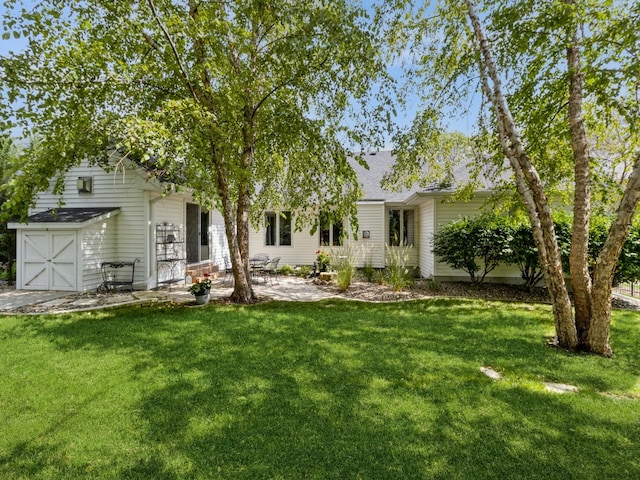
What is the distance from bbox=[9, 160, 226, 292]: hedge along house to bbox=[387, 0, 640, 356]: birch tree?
25.4 ft

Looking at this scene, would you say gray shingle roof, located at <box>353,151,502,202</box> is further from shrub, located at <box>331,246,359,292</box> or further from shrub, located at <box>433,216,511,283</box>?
shrub, located at <box>331,246,359,292</box>

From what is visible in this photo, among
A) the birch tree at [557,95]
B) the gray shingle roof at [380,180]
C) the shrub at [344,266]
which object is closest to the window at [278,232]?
the gray shingle roof at [380,180]

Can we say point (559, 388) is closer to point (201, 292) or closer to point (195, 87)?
point (201, 292)

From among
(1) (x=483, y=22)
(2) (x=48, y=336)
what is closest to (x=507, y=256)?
(1) (x=483, y=22)

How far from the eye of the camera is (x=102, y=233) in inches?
376

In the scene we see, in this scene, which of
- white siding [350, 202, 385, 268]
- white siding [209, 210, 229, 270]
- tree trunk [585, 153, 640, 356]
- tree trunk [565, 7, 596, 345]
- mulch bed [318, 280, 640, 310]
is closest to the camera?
tree trunk [585, 153, 640, 356]

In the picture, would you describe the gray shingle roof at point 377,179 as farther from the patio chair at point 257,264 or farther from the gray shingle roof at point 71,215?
the gray shingle roof at point 71,215

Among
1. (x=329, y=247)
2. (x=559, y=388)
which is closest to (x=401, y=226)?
(x=329, y=247)

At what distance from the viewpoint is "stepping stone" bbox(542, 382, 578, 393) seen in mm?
3592

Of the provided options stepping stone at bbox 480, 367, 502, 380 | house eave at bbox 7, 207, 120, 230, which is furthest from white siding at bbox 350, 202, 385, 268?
stepping stone at bbox 480, 367, 502, 380

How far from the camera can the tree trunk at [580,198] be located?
4766 millimetres

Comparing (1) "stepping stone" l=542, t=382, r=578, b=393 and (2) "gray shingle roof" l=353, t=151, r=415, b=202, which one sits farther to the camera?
(2) "gray shingle roof" l=353, t=151, r=415, b=202

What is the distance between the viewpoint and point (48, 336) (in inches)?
212

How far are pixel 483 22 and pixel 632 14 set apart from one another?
1940 millimetres
